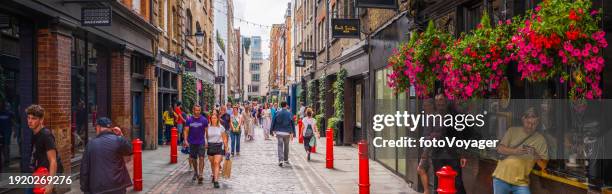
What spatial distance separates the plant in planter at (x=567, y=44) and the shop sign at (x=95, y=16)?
7883 mm

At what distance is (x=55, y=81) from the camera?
→ 8.91m

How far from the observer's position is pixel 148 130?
16969 millimetres

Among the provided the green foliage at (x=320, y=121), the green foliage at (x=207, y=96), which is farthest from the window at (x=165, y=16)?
the green foliage at (x=207, y=96)

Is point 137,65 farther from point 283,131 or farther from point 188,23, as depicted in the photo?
point 188,23

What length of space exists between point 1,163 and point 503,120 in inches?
279

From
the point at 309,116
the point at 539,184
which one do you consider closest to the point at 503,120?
the point at 539,184

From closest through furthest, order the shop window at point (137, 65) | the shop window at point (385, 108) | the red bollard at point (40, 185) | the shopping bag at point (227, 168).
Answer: the red bollard at point (40, 185)
the shopping bag at point (227, 168)
the shop window at point (385, 108)
the shop window at point (137, 65)

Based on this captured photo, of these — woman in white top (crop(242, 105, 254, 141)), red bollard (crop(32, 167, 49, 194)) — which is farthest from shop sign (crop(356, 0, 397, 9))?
woman in white top (crop(242, 105, 254, 141))

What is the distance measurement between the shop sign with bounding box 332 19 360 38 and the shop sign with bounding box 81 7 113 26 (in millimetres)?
6940

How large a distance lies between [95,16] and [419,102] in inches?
248

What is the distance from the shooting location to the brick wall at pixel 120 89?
1380 centimetres

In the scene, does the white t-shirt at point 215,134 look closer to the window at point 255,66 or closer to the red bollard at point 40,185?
the red bollard at point 40,185

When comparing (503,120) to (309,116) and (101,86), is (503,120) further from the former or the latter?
(101,86)

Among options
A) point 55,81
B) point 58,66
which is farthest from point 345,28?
point 55,81
